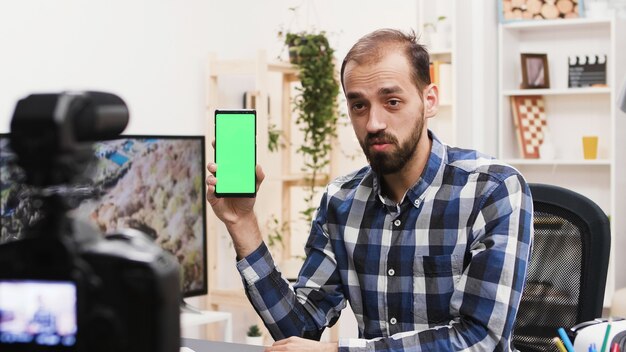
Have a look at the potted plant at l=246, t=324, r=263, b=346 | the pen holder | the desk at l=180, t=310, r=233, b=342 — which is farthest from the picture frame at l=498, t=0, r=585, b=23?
the desk at l=180, t=310, r=233, b=342

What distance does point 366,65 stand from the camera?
1.67m

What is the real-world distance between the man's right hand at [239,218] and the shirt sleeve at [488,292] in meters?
0.25

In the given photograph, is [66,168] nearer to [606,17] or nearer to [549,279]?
[549,279]

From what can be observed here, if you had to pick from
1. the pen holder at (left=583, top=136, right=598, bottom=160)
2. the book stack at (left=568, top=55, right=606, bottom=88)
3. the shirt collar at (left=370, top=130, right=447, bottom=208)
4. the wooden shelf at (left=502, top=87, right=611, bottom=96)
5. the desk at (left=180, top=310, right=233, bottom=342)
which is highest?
the book stack at (left=568, top=55, right=606, bottom=88)

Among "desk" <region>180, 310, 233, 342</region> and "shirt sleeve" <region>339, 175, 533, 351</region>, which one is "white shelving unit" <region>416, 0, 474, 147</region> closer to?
"desk" <region>180, 310, 233, 342</region>

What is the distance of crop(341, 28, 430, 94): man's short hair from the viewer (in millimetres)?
1681

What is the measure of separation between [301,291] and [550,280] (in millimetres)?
558

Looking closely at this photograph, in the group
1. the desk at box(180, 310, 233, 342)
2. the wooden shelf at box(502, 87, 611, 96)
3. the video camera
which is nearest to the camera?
the video camera

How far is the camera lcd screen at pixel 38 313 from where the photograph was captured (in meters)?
0.52

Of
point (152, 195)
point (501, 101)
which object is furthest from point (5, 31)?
point (501, 101)

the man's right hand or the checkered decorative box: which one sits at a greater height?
the checkered decorative box

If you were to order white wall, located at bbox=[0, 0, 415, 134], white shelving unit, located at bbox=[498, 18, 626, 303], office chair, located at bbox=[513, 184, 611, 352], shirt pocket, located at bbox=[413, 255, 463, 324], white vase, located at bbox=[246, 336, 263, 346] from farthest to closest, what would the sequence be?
white shelving unit, located at bbox=[498, 18, 626, 303]
white vase, located at bbox=[246, 336, 263, 346]
white wall, located at bbox=[0, 0, 415, 134]
office chair, located at bbox=[513, 184, 611, 352]
shirt pocket, located at bbox=[413, 255, 463, 324]

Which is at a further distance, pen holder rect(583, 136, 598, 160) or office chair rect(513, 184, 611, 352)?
pen holder rect(583, 136, 598, 160)

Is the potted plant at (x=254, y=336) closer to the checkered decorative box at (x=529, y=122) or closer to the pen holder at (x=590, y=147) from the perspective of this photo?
the checkered decorative box at (x=529, y=122)
